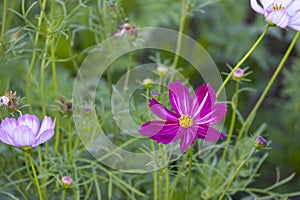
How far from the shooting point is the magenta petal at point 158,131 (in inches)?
22.3

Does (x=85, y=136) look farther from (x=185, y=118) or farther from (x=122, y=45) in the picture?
(x=185, y=118)

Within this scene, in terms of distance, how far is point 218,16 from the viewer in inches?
59.7

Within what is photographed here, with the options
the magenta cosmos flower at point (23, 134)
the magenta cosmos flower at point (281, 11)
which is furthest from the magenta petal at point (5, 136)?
the magenta cosmos flower at point (281, 11)

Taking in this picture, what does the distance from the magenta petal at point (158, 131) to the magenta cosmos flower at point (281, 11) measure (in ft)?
0.52

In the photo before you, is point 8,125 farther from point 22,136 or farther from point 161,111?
point 161,111

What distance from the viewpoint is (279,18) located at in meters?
0.60

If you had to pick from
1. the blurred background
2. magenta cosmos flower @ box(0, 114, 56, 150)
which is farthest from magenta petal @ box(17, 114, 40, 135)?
the blurred background

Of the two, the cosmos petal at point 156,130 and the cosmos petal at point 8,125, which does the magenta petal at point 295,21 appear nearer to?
the cosmos petal at point 156,130

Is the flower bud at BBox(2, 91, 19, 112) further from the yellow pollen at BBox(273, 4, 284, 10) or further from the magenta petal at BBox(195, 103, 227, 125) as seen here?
the yellow pollen at BBox(273, 4, 284, 10)

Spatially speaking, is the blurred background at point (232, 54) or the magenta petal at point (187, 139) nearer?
the magenta petal at point (187, 139)

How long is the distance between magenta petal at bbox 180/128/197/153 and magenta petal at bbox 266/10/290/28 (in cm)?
15

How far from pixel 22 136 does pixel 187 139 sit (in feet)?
0.55

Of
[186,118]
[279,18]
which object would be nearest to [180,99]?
[186,118]

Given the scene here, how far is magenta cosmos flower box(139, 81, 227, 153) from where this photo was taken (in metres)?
0.57
